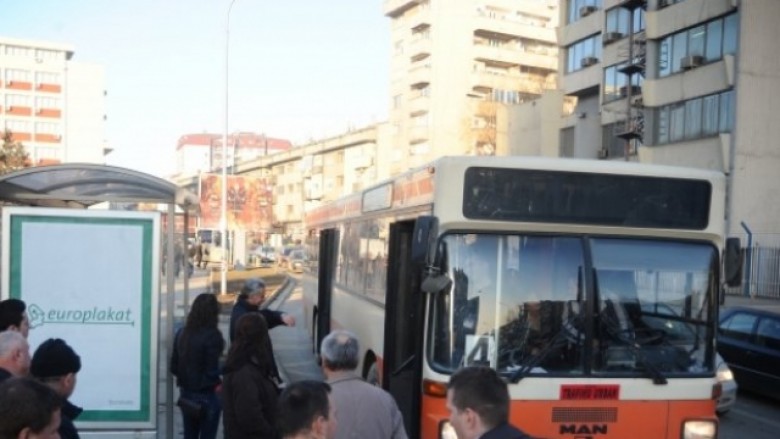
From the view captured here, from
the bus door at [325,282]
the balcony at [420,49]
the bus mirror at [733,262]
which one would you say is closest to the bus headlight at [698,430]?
the bus mirror at [733,262]

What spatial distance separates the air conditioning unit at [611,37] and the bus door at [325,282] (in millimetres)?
32064

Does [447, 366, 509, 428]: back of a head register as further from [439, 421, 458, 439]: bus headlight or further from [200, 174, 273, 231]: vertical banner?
[200, 174, 273, 231]: vertical banner

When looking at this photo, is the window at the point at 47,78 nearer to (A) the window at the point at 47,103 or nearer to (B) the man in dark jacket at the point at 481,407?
(A) the window at the point at 47,103

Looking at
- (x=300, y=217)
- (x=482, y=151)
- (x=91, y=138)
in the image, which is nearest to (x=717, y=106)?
(x=482, y=151)

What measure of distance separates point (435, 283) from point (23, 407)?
327 centimetres

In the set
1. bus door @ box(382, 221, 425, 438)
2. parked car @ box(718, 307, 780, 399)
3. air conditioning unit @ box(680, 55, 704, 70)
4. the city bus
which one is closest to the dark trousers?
bus door @ box(382, 221, 425, 438)

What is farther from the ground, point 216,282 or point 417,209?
point 417,209

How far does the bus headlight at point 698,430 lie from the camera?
6.09 m

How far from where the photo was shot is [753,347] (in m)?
13.0

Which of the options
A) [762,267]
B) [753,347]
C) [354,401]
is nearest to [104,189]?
[354,401]

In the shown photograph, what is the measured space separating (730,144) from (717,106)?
7.03ft

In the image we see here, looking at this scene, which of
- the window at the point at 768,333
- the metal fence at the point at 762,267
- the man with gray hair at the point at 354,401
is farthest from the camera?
the metal fence at the point at 762,267

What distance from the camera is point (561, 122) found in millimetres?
51375

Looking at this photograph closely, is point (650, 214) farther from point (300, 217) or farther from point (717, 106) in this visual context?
point (300, 217)
